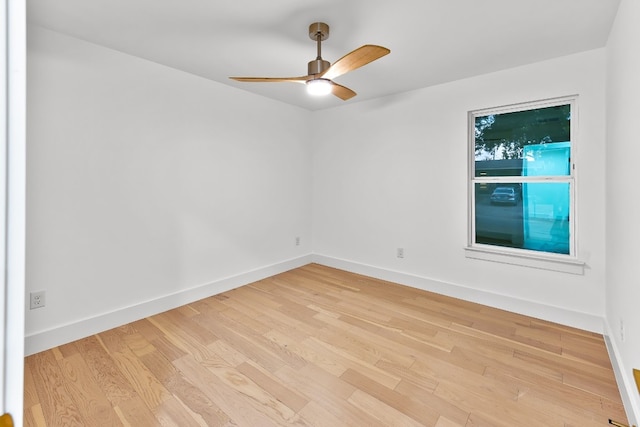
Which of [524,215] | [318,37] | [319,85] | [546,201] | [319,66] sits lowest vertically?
[524,215]

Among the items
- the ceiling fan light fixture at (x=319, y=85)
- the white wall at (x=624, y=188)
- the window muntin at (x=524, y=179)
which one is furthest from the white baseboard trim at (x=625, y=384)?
the ceiling fan light fixture at (x=319, y=85)

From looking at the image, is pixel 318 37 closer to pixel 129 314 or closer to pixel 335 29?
pixel 335 29

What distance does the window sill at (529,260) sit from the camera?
2658 millimetres

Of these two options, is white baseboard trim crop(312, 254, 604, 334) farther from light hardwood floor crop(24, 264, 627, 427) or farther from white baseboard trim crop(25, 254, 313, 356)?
white baseboard trim crop(25, 254, 313, 356)

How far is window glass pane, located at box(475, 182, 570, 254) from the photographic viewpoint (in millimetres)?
2807

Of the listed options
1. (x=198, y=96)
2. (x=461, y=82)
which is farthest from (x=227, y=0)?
(x=461, y=82)

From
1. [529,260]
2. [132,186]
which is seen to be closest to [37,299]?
[132,186]

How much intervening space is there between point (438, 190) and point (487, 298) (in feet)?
4.05

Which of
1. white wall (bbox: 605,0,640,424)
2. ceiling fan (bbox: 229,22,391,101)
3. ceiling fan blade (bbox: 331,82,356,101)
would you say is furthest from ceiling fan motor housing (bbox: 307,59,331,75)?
white wall (bbox: 605,0,640,424)

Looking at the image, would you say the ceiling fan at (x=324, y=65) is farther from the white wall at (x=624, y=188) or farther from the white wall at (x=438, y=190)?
the white wall at (x=438, y=190)

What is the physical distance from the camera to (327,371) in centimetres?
207

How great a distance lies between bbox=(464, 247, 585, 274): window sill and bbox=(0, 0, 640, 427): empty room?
2 centimetres

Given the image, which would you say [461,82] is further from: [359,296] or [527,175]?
[359,296]

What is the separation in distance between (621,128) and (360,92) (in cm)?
243
